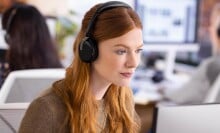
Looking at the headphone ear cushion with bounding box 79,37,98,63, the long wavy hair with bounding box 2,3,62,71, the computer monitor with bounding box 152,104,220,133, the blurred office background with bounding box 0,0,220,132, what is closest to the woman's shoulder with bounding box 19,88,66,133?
the headphone ear cushion with bounding box 79,37,98,63

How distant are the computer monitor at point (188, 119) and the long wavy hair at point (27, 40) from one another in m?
1.39

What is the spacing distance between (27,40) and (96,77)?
4.04ft

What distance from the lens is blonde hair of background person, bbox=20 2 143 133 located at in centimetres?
94

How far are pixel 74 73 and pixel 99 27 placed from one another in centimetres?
13

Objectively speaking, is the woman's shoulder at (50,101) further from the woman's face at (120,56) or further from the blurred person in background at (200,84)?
the blurred person in background at (200,84)

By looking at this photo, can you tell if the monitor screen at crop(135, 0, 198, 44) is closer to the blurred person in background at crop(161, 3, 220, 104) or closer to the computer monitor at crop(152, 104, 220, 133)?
the blurred person in background at crop(161, 3, 220, 104)

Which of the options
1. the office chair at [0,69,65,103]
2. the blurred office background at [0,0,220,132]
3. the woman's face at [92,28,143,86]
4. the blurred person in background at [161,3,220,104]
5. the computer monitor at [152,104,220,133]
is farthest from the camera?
the blurred office background at [0,0,220,132]

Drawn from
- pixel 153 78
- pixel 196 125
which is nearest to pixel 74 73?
pixel 196 125

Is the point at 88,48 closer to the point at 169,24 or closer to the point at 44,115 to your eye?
the point at 44,115

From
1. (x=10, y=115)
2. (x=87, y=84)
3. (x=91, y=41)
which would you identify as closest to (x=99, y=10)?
(x=91, y=41)

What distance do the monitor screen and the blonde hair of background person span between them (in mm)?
1738

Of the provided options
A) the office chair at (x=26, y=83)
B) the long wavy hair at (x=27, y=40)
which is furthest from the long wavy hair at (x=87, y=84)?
the long wavy hair at (x=27, y=40)

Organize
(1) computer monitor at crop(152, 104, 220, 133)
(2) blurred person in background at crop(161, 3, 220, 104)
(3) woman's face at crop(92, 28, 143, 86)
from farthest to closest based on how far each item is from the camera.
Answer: (2) blurred person in background at crop(161, 3, 220, 104)
(3) woman's face at crop(92, 28, 143, 86)
(1) computer monitor at crop(152, 104, 220, 133)

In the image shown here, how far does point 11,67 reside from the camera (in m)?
2.16
